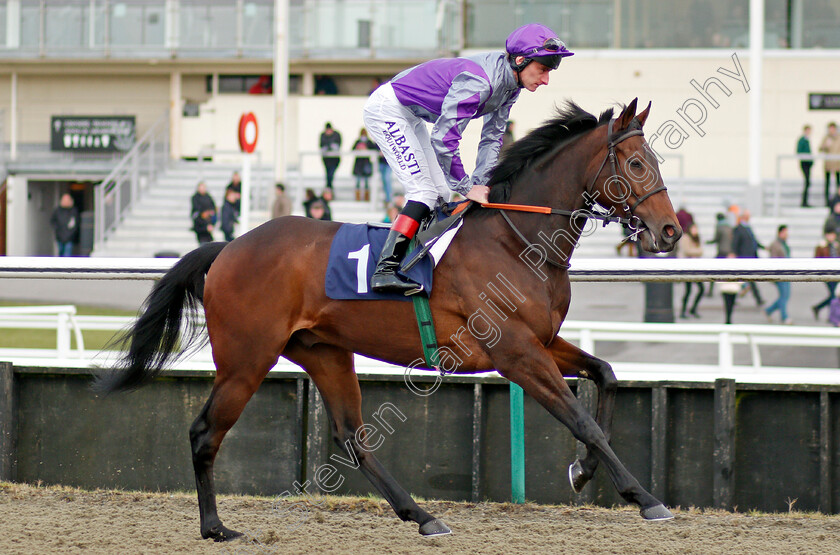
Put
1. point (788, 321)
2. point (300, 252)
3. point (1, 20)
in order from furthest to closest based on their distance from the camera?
point (1, 20), point (788, 321), point (300, 252)

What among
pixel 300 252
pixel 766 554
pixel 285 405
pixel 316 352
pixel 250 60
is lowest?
pixel 766 554

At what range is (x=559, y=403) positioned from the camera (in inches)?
148

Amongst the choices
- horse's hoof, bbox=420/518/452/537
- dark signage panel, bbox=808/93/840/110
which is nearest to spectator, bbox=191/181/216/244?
horse's hoof, bbox=420/518/452/537

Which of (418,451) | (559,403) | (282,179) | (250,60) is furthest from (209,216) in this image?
(559,403)

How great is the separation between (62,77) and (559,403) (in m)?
24.5

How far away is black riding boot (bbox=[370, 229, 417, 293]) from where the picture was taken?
4.04m

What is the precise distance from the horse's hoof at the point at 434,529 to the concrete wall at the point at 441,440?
2.34 feet

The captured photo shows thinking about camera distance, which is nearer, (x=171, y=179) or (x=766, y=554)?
(x=766, y=554)

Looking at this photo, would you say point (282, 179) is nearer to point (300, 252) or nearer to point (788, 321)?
point (788, 321)

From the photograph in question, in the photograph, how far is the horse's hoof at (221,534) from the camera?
13.5ft

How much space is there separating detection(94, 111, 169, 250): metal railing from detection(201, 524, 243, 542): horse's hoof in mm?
14852

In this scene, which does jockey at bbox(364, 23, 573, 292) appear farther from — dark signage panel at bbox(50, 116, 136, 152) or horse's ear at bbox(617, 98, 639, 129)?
dark signage panel at bbox(50, 116, 136, 152)

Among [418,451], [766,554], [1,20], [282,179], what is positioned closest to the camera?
[766,554]

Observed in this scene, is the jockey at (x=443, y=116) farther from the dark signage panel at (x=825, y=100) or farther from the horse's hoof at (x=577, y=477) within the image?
the dark signage panel at (x=825, y=100)
